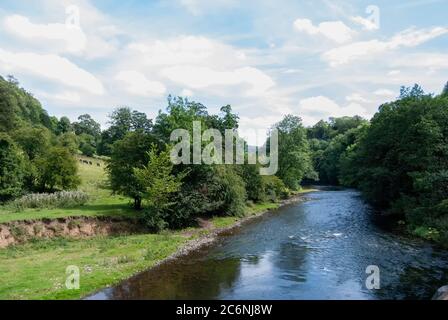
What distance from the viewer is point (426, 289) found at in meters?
22.7

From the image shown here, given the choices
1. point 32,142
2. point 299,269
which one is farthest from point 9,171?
point 299,269

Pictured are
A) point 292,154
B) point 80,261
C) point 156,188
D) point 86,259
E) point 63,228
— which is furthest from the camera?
point 292,154

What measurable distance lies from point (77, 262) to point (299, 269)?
15678 millimetres

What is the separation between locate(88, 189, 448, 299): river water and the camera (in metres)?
22.8

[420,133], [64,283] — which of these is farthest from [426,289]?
[420,133]

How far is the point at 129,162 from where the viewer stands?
4588 cm

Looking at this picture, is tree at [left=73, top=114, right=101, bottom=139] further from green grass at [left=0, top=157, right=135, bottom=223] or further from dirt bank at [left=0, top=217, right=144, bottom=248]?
dirt bank at [left=0, top=217, right=144, bottom=248]

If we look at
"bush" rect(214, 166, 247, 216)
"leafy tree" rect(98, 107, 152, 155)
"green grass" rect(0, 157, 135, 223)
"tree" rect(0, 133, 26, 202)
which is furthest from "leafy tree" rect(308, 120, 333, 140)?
"tree" rect(0, 133, 26, 202)

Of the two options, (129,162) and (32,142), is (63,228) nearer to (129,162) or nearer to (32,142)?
(129,162)

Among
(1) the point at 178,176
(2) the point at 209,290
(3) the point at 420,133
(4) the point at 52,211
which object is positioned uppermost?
(3) the point at 420,133

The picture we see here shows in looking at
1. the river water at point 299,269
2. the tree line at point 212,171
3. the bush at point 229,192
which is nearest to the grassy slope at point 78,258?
the river water at point 299,269

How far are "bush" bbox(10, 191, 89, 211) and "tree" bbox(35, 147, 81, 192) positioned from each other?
669cm

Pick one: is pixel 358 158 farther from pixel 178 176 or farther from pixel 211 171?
pixel 178 176

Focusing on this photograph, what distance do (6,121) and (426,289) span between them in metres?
76.7
